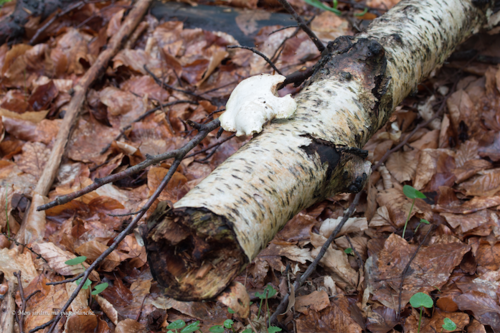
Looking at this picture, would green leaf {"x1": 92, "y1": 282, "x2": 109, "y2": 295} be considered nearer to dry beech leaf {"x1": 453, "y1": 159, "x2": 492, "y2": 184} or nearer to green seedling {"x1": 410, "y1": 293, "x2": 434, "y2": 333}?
green seedling {"x1": 410, "y1": 293, "x2": 434, "y2": 333}

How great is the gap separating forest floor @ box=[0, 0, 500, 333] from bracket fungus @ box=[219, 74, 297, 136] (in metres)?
0.61

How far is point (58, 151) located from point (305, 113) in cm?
204

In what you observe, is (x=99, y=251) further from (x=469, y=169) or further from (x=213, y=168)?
(x=469, y=169)

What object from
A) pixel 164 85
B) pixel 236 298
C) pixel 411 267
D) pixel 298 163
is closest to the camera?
pixel 236 298

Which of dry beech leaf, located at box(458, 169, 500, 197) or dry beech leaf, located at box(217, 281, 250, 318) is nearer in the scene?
dry beech leaf, located at box(217, 281, 250, 318)

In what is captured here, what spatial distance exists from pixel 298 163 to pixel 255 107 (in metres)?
0.30

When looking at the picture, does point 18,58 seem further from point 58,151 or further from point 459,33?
point 459,33

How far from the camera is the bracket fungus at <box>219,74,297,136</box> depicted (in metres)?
1.38

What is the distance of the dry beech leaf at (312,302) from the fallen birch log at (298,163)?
24.0 inches

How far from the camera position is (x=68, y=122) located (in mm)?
2781

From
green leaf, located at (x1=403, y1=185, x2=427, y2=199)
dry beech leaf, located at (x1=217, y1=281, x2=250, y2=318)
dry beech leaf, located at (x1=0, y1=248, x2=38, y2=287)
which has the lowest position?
dry beech leaf, located at (x1=0, y1=248, x2=38, y2=287)

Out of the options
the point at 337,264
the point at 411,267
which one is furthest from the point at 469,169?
the point at 337,264

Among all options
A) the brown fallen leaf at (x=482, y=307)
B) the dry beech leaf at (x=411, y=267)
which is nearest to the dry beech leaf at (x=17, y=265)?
the dry beech leaf at (x=411, y=267)

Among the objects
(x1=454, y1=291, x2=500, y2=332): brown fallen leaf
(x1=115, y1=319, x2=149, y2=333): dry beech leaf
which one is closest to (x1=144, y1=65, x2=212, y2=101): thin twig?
(x1=115, y1=319, x2=149, y2=333): dry beech leaf
